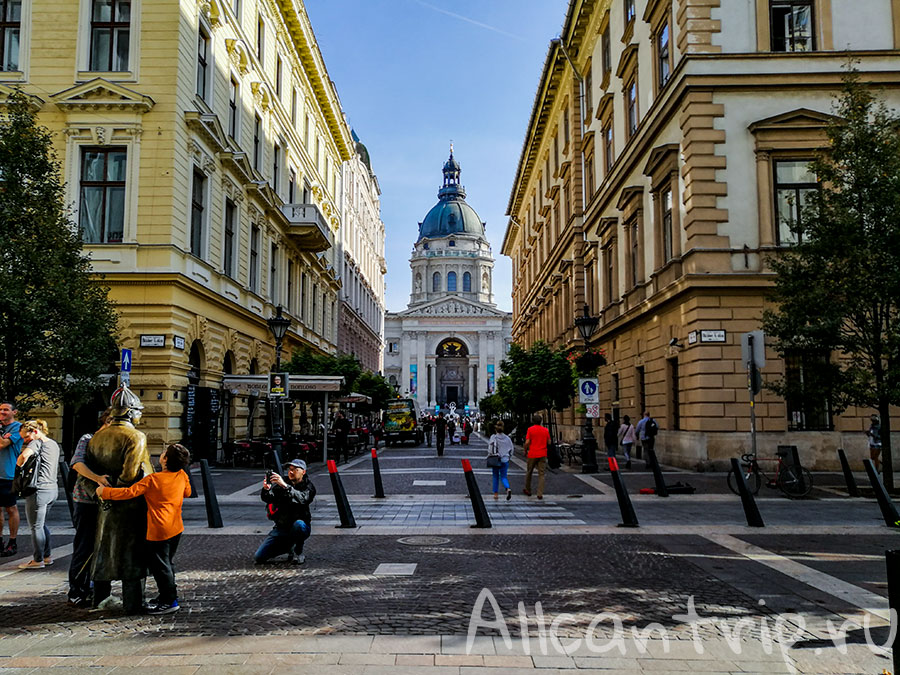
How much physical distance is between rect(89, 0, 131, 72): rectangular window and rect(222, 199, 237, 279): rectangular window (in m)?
5.49

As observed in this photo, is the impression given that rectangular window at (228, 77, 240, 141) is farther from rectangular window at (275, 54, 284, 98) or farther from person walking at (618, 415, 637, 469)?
person walking at (618, 415, 637, 469)

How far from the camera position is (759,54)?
20.5m

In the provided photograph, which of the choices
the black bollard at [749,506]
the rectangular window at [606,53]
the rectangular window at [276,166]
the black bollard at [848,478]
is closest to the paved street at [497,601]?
the black bollard at [749,506]

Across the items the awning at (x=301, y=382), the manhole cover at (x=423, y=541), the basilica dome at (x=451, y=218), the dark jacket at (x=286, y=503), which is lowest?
the manhole cover at (x=423, y=541)

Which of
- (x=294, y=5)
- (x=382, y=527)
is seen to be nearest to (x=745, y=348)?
(x=382, y=527)

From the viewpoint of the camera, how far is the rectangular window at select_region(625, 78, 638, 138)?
26.6m

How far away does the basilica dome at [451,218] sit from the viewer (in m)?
139

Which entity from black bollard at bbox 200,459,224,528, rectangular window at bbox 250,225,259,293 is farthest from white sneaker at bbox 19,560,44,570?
rectangular window at bbox 250,225,259,293

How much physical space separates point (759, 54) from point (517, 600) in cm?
1847

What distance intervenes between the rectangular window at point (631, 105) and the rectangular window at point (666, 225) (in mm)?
4144

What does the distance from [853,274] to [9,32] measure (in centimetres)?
2115

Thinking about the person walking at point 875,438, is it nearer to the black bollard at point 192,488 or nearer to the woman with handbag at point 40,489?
the black bollard at point 192,488

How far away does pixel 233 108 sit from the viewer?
2597cm

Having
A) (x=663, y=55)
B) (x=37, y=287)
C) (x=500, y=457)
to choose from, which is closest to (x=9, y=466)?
(x=37, y=287)
